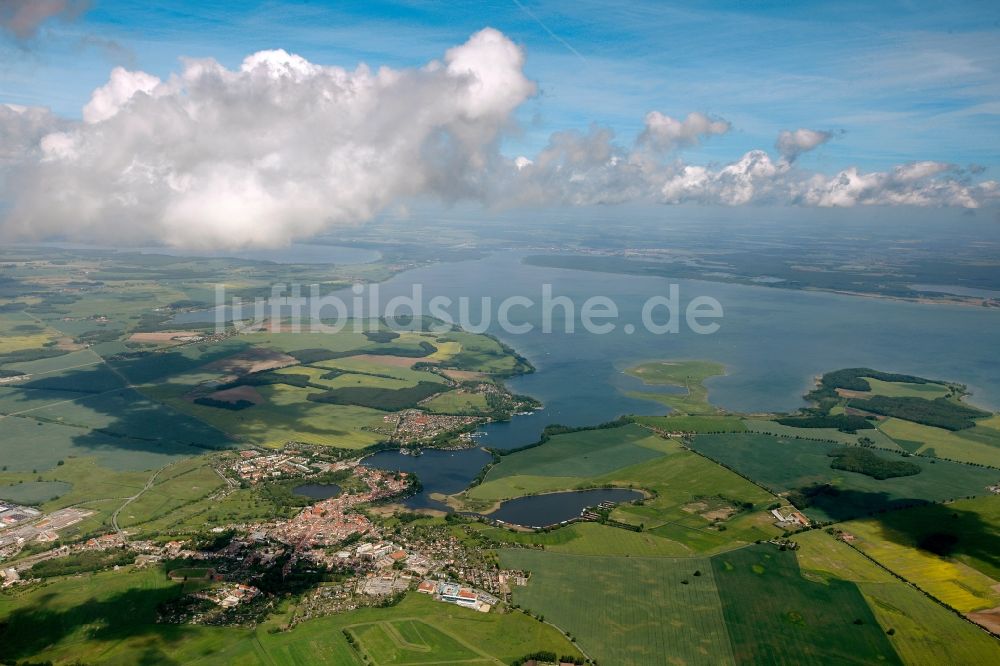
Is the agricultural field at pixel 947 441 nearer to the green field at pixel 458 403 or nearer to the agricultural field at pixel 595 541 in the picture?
the agricultural field at pixel 595 541

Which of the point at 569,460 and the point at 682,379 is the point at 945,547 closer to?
the point at 569,460

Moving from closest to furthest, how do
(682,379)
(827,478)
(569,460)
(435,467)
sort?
(827,478)
(435,467)
(569,460)
(682,379)

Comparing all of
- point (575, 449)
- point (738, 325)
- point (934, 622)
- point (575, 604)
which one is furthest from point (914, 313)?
point (575, 604)

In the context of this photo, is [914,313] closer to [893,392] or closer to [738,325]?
[738,325]

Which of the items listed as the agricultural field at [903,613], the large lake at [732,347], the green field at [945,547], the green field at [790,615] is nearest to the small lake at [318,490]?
the large lake at [732,347]

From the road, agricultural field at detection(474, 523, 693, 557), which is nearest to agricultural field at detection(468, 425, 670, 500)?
agricultural field at detection(474, 523, 693, 557)

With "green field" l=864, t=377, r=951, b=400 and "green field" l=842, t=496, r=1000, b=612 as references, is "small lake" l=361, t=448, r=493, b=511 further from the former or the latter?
"green field" l=864, t=377, r=951, b=400

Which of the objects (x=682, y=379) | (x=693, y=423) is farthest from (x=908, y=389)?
(x=693, y=423)

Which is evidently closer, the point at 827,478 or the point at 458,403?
the point at 827,478
